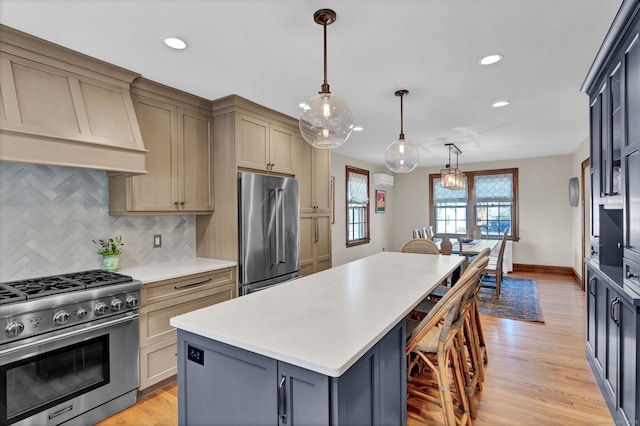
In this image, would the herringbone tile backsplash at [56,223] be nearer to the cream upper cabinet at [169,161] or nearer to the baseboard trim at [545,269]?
the cream upper cabinet at [169,161]

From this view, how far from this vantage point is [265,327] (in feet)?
4.50

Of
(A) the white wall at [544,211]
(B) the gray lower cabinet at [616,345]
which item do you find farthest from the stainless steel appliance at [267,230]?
(A) the white wall at [544,211]

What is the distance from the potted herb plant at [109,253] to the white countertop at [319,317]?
4.88 ft

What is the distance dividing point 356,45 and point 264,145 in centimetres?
158

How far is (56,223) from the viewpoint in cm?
248

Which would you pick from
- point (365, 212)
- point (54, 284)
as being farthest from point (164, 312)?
point (365, 212)

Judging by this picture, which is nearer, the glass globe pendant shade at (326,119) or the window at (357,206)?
the glass globe pendant shade at (326,119)

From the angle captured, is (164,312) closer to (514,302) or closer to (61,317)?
(61,317)

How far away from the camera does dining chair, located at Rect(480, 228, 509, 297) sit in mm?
5105

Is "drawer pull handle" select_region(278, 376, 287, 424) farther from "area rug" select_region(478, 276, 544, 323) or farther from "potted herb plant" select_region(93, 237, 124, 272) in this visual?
"area rug" select_region(478, 276, 544, 323)

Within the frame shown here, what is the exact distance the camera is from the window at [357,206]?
6660 millimetres

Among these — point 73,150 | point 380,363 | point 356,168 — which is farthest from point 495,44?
point 356,168

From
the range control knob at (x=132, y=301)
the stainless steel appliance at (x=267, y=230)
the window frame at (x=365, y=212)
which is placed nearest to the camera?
the range control knob at (x=132, y=301)

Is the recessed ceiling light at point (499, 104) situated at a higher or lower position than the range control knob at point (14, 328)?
higher
